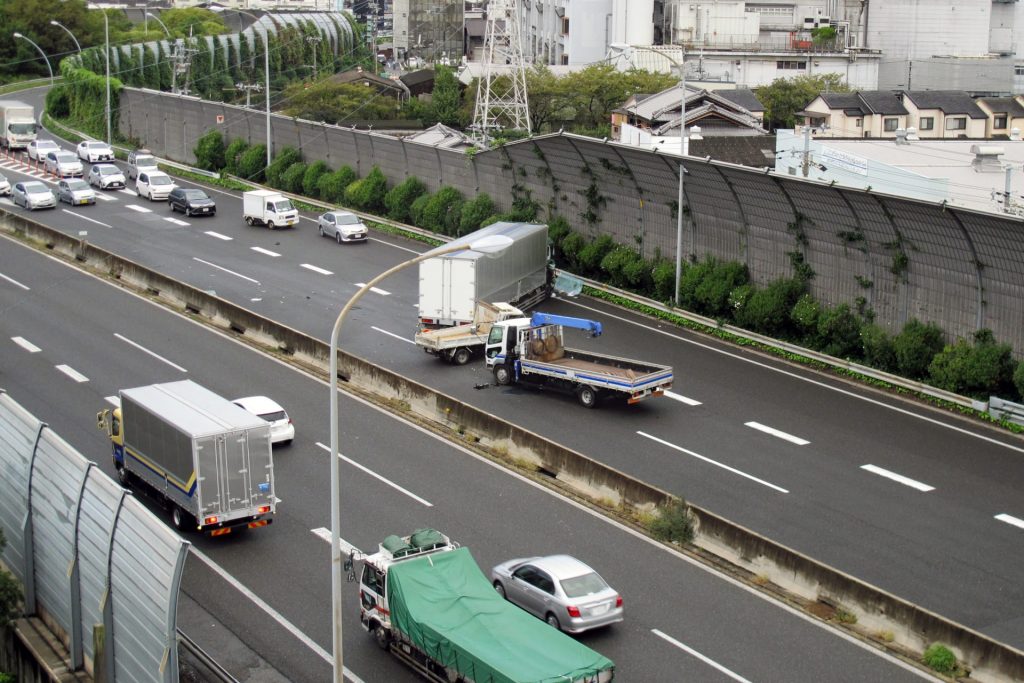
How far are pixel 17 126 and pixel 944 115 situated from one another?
61.5 meters

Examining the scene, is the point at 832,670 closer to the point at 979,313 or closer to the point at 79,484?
the point at 79,484

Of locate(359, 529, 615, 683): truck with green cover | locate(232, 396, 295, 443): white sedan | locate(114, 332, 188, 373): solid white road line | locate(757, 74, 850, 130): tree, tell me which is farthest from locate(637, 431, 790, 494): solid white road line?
locate(757, 74, 850, 130): tree

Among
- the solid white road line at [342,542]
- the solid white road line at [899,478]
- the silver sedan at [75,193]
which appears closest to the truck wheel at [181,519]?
the solid white road line at [342,542]

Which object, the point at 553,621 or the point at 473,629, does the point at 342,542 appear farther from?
the point at 473,629

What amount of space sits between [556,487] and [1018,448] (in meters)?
12.4

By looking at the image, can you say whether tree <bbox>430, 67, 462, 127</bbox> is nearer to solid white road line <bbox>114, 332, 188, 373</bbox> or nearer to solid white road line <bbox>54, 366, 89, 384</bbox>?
solid white road line <bbox>114, 332, 188, 373</bbox>

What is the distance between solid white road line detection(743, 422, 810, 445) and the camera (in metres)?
33.2

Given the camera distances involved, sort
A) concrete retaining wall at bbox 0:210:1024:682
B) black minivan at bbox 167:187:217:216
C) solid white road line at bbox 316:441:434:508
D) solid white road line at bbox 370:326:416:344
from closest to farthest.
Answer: concrete retaining wall at bbox 0:210:1024:682 < solid white road line at bbox 316:441:434:508 < solid white road line at bbox 370:326:416:344 < black minivan at bbox 167:187:217:216

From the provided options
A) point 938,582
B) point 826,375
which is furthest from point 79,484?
point 826,375

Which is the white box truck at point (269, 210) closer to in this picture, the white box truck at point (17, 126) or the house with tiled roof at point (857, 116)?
the white box truck at point (17, 126)

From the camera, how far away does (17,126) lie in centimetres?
8044

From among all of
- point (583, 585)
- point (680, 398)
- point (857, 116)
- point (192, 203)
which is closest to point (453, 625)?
point (583, 585)

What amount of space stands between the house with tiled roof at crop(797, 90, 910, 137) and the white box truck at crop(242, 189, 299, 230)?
41991mm

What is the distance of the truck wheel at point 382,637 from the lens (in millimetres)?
21875
